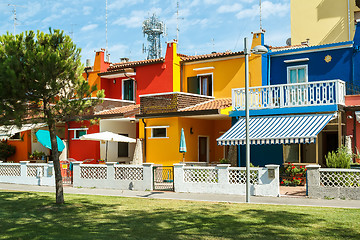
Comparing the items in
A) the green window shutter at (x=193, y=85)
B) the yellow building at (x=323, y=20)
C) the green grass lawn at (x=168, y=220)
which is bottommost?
the green grass lawn at (x=168, y=220)

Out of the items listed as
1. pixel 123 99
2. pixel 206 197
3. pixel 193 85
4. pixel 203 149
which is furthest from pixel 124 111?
pixel 206 197

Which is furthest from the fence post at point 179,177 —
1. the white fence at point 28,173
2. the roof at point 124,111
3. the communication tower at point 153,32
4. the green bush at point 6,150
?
the communication tower at point 153,32

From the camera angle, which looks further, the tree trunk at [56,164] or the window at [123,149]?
the window at [123,149]

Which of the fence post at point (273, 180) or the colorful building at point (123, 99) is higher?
the colorful building at point (123, 99)

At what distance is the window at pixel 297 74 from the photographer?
27609 millimetres

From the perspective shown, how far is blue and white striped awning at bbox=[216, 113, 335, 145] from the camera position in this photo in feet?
71.5

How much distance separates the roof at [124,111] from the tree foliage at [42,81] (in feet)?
42.7

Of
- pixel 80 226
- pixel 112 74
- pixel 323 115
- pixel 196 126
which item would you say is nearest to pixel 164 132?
pixel 196 126

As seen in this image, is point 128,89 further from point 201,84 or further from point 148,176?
point 148,176

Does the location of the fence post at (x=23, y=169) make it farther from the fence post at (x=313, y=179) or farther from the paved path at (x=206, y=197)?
the fence post at (x=313, y=179)

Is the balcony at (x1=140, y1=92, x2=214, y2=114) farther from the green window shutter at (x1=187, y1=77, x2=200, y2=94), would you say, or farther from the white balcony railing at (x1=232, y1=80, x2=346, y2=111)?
the white balcony railing at (x1=232, y1=80, x2=346, y2=111)

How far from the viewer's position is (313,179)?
18.3 m

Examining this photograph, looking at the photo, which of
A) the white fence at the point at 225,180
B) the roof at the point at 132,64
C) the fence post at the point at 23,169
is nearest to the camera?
the white fence at the point at 225,180

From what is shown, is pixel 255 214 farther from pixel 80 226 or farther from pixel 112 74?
pixel 112 74
